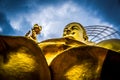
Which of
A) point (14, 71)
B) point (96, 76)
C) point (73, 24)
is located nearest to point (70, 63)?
point (96, 76)

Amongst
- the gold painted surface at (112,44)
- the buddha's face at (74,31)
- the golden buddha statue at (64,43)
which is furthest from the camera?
the buddha's face at (74,31)

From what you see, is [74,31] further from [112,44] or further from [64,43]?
[112,44]

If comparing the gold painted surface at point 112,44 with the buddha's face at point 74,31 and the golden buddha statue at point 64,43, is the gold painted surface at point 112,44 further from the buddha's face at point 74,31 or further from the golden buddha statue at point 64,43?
the buddha's face at point 74,31

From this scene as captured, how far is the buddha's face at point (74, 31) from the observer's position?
684cm

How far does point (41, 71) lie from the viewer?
4.24 metres

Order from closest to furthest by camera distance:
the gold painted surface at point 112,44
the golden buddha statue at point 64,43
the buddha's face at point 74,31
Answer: the gold painted surface at point 112,44, the golden buddha statue at point 64,43, the buddha's face at point 74,31

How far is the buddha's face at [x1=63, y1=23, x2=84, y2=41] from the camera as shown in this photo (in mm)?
6842

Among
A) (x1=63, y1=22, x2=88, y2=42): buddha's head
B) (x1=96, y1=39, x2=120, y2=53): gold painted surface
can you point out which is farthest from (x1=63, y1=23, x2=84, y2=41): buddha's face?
(x1=96, y1=39, x2=120, y2=53): gold painted surface

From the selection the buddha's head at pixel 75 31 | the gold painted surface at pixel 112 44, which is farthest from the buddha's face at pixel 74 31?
the gold painted surface at pixel 112 44

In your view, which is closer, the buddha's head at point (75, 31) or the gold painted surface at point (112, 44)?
the gold painted surface at point (112, 44)

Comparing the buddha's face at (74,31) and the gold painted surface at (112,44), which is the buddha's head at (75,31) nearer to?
the buddha's face at (74,31)

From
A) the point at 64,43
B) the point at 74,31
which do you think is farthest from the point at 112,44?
the point at 74,31

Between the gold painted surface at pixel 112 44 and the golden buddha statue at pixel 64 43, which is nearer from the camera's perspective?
the gold painted surface at pixel 112 44

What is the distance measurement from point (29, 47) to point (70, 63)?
695 millimetres
